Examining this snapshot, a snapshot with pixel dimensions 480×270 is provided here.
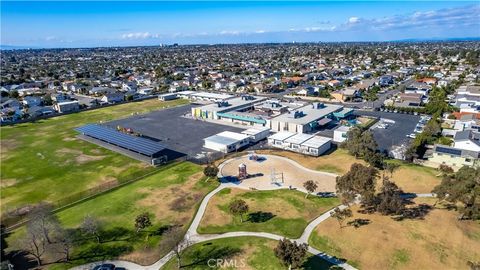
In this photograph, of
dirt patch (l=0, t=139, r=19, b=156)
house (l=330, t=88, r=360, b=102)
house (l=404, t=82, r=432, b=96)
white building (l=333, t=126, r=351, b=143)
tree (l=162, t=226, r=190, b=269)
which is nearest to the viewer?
tree (l=162, t=226, r=190, b=269)

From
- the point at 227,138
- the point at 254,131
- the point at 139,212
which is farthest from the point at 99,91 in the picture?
the point at 139,212

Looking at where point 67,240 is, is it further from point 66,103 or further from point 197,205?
point 66,103

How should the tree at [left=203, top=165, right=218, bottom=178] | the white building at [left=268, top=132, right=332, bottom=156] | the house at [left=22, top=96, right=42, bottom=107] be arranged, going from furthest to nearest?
1. the house at [left=22, top=96, right=42, bottom=107]
2. the white building at [left=268, top=132, right=332, bottom=156]
3. the tree at [left=203, top=165, right=218, bottom=178]

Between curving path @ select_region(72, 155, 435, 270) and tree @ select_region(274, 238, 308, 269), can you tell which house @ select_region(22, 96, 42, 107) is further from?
tree @ select_region(274, 238, 308, 269)

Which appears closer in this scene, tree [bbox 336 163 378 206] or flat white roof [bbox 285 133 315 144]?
tree [bbox 336 163 378 206]

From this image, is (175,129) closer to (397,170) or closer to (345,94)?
(397,170)

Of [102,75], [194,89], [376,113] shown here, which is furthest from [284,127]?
[102,75]

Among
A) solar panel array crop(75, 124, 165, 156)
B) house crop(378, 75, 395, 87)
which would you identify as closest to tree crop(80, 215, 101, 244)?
solar panel array crop(75, 124, 165, 156)
